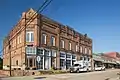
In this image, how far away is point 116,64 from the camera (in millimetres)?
95875

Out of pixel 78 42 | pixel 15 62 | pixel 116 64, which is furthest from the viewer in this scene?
pixel 116 64

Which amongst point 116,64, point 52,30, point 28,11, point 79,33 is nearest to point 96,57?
point 79,33

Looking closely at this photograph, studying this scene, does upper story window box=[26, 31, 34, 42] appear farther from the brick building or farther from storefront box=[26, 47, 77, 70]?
storefront box=[26, 47, 77, 70]

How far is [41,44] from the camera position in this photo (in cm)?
4400

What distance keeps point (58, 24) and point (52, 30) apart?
9.62 ft

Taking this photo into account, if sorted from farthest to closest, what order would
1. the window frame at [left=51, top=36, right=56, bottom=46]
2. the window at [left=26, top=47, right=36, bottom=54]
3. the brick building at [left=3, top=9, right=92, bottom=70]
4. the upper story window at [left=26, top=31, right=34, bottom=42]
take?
the window frame at [left=51, top=36, right=56, bottom=46] < the upper story window at [left=26, top=31, right=34, bottom=42] < the brick building at [left=3, top=9, right=92, bottom=70] < the window at [left=26, top=47, right=36, bottom=54]

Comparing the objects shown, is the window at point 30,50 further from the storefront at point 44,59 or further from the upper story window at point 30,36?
the upper story window at point 30,36

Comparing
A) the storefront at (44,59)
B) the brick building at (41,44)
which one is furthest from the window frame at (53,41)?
the storefront at (44,59)

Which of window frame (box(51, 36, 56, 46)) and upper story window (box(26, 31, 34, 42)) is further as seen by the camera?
window frame (box(51, 36, 56, 46))

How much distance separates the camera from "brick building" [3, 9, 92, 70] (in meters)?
42.7

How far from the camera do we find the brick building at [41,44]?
4266cm

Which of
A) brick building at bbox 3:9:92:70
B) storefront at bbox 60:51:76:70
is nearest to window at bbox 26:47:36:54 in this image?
brick building at bbox 3:9:92:70

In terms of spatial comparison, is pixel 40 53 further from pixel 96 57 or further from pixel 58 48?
pixel 96 57

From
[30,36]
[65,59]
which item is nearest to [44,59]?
[30,36]
